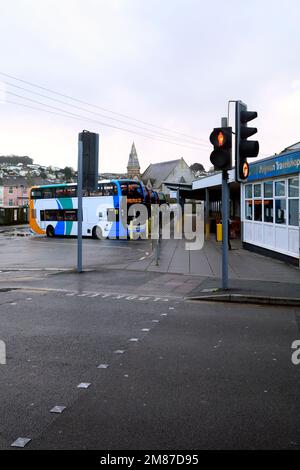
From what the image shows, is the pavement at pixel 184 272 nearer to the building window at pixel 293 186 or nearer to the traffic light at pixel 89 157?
the building window at pixel 293 186

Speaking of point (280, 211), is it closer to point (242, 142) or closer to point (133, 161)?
point (242, 142)

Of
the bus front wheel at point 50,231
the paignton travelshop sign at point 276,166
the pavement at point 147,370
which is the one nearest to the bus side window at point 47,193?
the bus front wheel at point 50,231

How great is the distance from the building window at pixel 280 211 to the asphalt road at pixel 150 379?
29.5 ft

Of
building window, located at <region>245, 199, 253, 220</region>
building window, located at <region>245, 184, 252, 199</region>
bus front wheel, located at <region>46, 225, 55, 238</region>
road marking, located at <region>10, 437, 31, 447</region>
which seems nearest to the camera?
road marking, located at <region>10, 437, 31, 447</region>

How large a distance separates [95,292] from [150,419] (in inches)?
269

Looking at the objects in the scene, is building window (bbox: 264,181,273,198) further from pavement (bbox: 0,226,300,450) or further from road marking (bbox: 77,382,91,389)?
road marking (bbox: 77,382,91,389)

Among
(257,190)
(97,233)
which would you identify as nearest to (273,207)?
(257,190)

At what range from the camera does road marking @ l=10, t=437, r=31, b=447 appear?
11.5 ft

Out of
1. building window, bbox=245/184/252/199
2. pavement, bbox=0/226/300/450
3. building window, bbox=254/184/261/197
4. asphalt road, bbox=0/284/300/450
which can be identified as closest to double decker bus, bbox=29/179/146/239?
building window, bbox=245/184/252/199

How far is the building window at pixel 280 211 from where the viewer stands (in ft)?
55.3

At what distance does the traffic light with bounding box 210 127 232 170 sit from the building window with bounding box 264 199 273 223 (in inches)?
354

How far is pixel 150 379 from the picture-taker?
16.2ft
